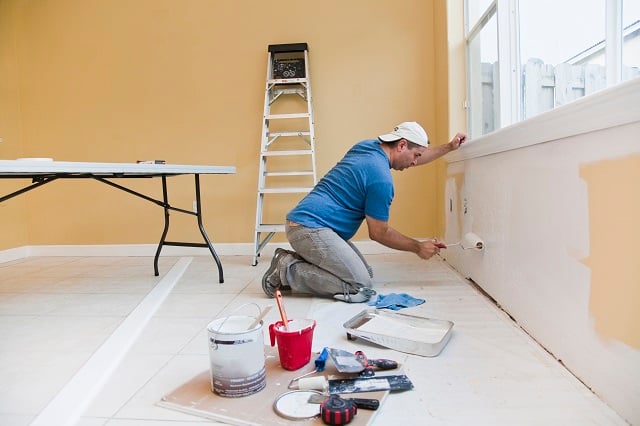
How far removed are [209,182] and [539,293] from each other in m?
2.93

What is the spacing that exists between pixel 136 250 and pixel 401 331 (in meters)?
2.96

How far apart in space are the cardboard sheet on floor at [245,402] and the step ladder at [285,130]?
228cm

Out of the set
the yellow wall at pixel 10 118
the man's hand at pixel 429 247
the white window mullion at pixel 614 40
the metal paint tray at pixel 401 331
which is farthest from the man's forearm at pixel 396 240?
the yellow wall at pixel 10 118

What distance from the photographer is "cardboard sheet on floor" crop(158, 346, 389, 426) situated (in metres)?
1.15

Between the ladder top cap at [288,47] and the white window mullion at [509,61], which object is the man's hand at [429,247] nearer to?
the white window mullion at [509,61]

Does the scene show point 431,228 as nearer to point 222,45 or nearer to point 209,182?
point 209,182

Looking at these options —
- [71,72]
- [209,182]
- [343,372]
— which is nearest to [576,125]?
[343,372]

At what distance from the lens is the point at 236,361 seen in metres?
1.24

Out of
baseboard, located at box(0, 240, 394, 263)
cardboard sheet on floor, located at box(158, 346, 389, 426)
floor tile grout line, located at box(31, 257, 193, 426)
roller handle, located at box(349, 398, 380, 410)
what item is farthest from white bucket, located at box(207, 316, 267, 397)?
baseboard, located at box(0, 240, 394, 263)

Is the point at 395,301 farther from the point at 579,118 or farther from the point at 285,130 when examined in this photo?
the point at 285,130

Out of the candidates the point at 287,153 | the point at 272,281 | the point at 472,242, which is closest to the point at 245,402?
the point at 272,281

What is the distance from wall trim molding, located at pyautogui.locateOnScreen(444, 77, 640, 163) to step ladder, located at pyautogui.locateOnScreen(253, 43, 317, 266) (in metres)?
1.98

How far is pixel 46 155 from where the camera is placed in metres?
4.07

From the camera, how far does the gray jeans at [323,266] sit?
2.39 meters
